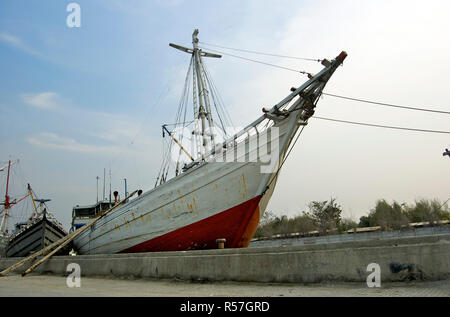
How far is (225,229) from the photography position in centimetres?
1091

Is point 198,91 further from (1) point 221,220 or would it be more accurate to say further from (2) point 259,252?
(2) point 259,252

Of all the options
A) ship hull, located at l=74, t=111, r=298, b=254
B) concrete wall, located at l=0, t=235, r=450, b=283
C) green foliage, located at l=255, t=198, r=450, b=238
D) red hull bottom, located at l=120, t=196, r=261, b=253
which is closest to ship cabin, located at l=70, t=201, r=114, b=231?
ship hull, located at l=74, t=111, r=298, b=254

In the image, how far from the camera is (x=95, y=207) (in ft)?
67.5

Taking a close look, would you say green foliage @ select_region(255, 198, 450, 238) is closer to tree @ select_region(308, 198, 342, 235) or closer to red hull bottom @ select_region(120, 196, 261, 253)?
tree @ select_region(308, 198, 342, 235)

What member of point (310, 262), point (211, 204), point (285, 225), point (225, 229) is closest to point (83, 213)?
point (211, 204)

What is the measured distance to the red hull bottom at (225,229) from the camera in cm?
1078

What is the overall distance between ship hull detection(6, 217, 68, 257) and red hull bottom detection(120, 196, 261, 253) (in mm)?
8600

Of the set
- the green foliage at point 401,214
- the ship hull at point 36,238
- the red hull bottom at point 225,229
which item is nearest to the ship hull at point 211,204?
the red hull bottom at point 225,229

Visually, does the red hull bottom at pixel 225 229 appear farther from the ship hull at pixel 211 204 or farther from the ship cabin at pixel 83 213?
the ship cabin at pixel 83 213

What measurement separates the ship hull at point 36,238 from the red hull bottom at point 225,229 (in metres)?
8.60

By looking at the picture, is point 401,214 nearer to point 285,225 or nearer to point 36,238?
point 285,225

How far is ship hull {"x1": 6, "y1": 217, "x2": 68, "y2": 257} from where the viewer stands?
53.2ft
